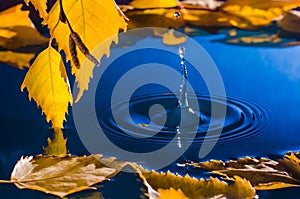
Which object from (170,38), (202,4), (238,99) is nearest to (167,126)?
(238,99)

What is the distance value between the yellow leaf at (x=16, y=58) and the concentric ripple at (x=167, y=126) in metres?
0.19

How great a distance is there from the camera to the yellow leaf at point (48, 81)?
0.29m

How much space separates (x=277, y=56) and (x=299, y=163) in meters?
0.29

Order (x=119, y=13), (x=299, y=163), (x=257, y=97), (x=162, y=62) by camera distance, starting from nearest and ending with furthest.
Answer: (x=119, y=13), (x=299, y=163), (x=257, y=97), (x=162, y=62)

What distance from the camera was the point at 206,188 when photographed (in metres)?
0.31

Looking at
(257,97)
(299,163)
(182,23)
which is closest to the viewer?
(299,163)

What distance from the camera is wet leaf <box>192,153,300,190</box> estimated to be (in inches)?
12.9

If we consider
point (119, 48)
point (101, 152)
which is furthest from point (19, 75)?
point (101, 152)

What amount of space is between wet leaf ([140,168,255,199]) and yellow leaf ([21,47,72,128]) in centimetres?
8

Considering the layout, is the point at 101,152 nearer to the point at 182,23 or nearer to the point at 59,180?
the point at 59,180

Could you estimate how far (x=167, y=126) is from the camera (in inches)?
17.1

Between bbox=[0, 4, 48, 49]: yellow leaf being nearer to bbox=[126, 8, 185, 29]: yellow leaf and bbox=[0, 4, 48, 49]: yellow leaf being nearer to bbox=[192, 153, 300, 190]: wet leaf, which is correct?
bbox=[126, 8, 185, 29]: yellow leaf

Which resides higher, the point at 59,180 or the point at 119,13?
the point at 119,13

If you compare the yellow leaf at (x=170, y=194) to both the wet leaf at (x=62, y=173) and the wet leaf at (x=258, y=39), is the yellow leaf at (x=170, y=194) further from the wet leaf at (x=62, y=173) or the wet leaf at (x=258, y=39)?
the wet leaf at (x=258, y=39)
